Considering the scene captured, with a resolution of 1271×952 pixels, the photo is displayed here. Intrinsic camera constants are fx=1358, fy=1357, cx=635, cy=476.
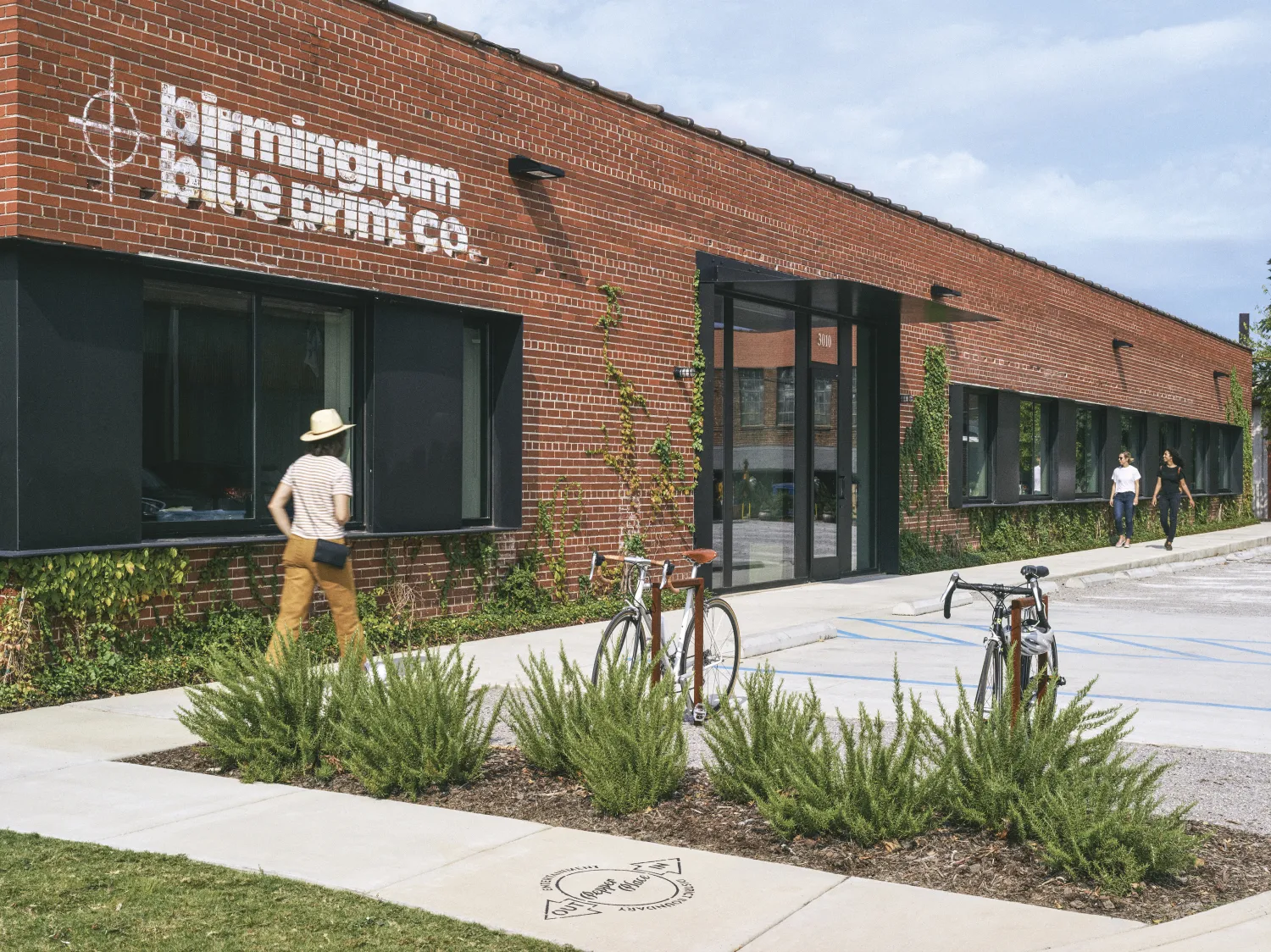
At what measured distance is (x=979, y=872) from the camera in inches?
213

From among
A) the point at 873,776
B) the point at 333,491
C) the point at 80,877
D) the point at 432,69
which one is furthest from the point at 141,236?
the point at 873,776

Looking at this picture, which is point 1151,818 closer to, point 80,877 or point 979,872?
point 979,872

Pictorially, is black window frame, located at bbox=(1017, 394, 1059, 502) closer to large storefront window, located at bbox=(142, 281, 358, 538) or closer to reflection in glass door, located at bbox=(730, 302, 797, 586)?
reflection in glass door, located at bbox=(730, 302, 797, 586)

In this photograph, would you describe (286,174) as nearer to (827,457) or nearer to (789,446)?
(789,446)

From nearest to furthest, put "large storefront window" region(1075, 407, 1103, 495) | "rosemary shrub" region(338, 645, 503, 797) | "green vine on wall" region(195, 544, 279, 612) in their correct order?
"rosemary shrub" region(338, 645, 503, 797), "green vine on wall" region(195, 544, 279, 612), "large storefront window" region(1075, 407, 1103, 495)

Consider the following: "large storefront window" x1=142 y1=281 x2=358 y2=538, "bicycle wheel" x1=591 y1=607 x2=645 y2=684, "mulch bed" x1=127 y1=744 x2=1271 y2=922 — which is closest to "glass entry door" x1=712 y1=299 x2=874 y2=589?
"large storefront window" x1=142 y1=281 x2=358 y2=538

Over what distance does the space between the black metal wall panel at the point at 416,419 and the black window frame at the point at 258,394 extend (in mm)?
158

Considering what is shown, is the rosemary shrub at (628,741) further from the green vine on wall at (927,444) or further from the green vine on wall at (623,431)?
the green vine on wall at (927,444)

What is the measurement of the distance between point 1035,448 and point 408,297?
697 inches

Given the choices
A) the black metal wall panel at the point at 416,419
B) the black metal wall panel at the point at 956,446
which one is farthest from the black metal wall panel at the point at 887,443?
the black metal wall panel at the point at 416,419

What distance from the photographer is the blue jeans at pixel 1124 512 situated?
2720 cm

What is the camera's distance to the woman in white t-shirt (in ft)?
88.2

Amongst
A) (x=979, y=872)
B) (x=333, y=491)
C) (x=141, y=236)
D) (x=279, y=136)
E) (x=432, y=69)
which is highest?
(x=432, y=69)

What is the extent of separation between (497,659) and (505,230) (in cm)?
441
